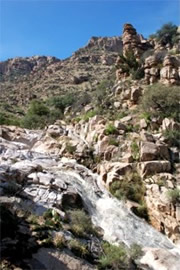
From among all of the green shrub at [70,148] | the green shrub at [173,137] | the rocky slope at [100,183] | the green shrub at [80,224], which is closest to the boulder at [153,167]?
the rocky slope at [100,183]

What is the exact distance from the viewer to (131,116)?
22516 mm

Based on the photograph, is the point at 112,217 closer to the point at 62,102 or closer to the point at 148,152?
the point at 148,152

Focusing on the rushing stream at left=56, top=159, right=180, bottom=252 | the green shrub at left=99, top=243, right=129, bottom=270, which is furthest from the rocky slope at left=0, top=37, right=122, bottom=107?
the green shrub at left=99, top=243, right=129, bottom=270

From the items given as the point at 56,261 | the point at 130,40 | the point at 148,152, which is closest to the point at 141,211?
the point at 148,152

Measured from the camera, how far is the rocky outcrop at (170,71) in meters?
27.7

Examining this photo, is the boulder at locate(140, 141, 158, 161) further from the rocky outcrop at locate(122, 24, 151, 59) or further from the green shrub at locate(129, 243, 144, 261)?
the rocky outcrop at locate(122, 24, 151, 59)

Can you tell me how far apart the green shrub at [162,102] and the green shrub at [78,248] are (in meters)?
14.2

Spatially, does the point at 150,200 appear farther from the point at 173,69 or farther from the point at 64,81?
the point at 64,81

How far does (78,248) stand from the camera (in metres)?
9.56

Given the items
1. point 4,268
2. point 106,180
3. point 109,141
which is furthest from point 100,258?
point 109,141

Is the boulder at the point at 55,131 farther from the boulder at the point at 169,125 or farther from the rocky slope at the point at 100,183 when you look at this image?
the boulder at the point at 169,125

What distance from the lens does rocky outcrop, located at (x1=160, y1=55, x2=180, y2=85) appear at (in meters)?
27.7

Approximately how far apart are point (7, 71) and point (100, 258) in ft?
351

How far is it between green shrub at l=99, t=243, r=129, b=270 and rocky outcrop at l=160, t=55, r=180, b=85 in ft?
67.5
